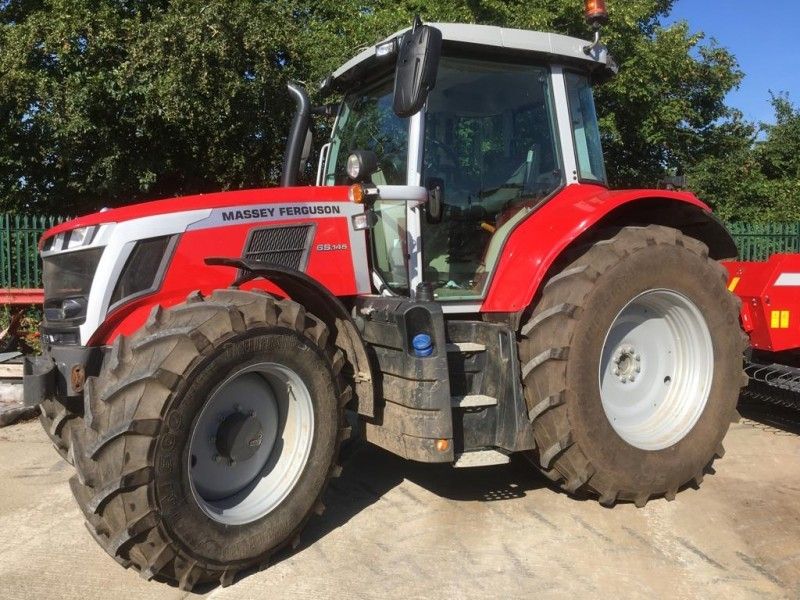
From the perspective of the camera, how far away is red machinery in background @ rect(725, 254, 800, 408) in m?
4.84

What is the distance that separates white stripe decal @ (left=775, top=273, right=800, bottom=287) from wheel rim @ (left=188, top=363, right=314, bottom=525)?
343 centimetres

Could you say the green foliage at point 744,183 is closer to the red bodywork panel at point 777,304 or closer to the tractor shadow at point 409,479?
the red bodywork panel at point 777,304

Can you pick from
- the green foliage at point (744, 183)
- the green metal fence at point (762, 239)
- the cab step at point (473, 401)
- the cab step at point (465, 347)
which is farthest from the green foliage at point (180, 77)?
the cab step at point (473, 401)

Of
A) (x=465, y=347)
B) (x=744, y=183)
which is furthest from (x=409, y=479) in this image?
(x=744, y=183)

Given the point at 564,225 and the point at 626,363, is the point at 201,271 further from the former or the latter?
the point at 626,363

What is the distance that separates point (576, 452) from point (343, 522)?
1.25 metres

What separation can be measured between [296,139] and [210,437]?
2063mm

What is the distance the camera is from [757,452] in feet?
15.8

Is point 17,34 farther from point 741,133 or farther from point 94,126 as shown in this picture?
point 741,133

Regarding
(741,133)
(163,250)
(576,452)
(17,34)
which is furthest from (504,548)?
(741,133)

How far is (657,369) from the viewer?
4.21m

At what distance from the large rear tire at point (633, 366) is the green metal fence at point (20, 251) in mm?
6763

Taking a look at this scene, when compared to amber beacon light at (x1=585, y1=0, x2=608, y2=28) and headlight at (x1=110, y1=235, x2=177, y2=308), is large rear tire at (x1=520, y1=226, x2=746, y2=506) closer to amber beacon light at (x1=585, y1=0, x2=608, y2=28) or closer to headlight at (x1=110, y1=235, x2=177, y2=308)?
amber beacon light at (x1=585, y1=0, x2=608, y2=28)

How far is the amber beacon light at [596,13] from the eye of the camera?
401 centimetres
